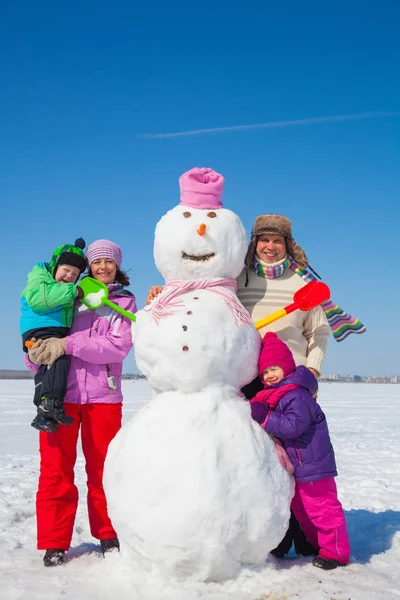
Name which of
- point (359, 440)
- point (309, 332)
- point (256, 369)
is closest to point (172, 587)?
point (256, 369)

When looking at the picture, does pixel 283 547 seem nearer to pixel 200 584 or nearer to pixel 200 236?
pixel 200 584

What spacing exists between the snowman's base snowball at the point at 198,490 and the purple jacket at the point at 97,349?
2.01 ft

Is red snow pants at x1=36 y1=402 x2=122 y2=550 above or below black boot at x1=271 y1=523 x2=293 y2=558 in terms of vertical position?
above

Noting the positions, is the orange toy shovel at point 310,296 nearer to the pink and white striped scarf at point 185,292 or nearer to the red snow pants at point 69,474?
the pink and white striped scarf at point 185,292

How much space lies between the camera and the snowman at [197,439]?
238cm

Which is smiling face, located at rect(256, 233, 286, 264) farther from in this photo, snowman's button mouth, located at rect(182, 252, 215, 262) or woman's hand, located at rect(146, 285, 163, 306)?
woman's hand, located at rect(146, 285, 163, 306)

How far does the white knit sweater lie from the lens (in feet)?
10.2

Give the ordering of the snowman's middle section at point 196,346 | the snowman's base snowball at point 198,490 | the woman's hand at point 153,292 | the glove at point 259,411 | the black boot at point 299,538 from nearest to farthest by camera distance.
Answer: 1. the snowman's base snowball at point 198,490
2. the snowman's middle section at point 196,346
3. the glove at point 259,411
4. the woman's hand at point 153,292
5. the black boot at point 299,538

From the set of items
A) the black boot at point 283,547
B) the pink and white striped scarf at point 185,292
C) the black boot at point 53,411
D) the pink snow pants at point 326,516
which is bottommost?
the black boot at point 283,547

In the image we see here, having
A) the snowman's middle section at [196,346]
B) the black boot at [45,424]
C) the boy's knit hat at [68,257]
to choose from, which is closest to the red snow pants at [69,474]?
the black boot at [45,424]

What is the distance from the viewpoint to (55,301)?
3.04 m

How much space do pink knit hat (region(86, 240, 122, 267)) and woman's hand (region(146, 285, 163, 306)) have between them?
53 cm

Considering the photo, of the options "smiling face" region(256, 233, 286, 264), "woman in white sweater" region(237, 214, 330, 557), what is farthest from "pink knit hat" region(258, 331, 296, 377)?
"smiling face" region(256, 233, 286, 264)

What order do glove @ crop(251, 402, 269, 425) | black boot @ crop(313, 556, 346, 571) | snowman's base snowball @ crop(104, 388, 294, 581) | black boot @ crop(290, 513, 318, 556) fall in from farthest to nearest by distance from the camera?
black boot @ crop(290, 513, 318, 556) < black boot @ crop(313, 556, 346, 571) < glove @ crop(251, 402, 269, 425) < snowman's base snowball @ crop(104, 388, 294, 581)
